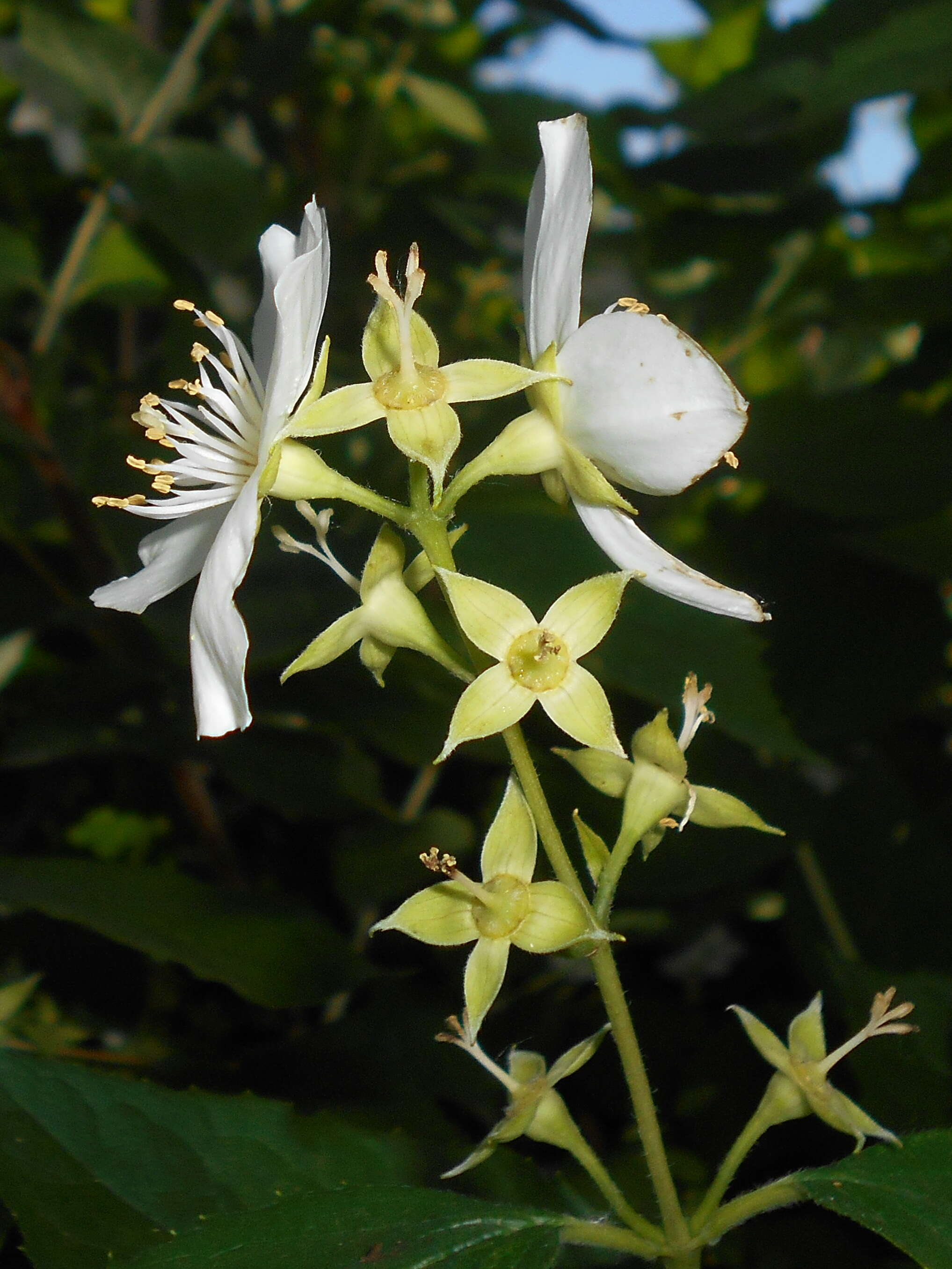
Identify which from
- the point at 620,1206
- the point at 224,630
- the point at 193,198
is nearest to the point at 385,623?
the point at 224,630

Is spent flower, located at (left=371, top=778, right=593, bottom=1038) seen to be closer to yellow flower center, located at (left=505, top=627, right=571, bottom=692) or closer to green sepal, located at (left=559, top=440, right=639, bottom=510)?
yellow flower center, located at (left=505, top=627, right=571, bottom=692)

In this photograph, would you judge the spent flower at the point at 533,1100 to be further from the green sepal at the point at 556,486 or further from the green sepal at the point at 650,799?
the green sepal at the point at 556,486

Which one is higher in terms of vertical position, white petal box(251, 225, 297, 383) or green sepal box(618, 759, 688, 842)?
white petal box(251, 225, 297, 383)

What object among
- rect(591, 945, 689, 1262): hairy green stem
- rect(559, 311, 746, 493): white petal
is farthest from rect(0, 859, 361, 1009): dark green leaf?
rect(559, 311, 746, 493): white petal

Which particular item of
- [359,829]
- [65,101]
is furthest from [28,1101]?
[65,101]

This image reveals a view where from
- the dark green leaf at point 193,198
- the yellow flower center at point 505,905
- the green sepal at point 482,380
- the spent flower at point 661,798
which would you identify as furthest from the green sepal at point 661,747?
the dark green leaf at point 193,198

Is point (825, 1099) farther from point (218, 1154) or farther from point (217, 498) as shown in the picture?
point (217, 498)
